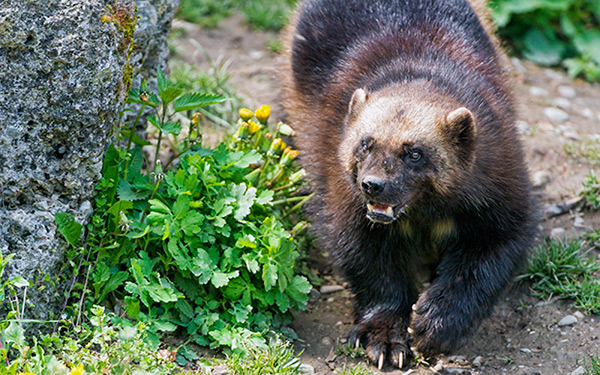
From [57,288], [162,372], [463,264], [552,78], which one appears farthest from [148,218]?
[552,78]

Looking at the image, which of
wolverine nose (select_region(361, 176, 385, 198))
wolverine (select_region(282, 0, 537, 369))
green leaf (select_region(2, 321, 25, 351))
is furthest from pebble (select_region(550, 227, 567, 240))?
green leaf (select_region(2, 321, 25, 351))

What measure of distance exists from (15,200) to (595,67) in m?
6.22

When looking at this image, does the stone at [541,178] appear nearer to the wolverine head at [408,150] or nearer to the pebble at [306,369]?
the wolverine head at [408,150]

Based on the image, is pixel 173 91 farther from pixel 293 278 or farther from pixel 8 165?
pixel 293 278

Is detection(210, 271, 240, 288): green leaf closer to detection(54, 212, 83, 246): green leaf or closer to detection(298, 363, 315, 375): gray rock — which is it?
detection(298, 363, 315, 375): gray rock

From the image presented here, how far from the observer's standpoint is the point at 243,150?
4.86m

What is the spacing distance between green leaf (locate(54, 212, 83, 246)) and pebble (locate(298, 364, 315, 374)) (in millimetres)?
1419

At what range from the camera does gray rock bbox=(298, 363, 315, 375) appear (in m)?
4.26

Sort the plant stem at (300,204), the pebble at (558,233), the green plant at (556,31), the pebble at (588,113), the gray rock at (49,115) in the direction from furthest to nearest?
the green plant at (556,31) < the pebble at (588,113) < the pebble at (558,233) < the plant stem at (300,204) < the gray rock at (49,115)

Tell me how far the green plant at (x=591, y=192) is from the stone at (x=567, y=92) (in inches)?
79.9

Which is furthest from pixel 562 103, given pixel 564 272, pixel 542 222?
pixel 564 272

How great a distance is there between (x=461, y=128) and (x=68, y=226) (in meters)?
2.18

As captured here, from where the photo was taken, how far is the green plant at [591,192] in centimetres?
562

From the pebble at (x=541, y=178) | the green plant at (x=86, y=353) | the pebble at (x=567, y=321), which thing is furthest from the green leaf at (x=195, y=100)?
the pebble at (x=541, y=178)
